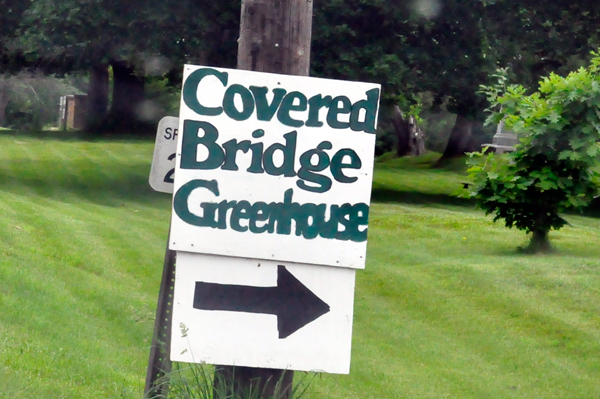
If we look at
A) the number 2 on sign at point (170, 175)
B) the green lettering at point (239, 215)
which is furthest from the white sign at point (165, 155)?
the green lettering at point (239, 215)

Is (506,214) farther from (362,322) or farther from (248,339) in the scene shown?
(248,339)

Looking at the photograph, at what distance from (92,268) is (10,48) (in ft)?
51.3

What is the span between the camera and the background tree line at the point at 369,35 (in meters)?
18.5

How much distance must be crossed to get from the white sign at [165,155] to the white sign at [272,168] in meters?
0.74

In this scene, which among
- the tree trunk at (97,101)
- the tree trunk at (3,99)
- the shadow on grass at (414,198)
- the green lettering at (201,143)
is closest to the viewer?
the green lettering at (201,143)

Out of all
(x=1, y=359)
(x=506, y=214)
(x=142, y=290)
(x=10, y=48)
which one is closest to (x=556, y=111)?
(x=506, y=214)

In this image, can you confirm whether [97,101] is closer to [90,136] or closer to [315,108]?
[90,136]

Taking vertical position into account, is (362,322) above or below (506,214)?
below

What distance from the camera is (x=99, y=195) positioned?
63.8ft

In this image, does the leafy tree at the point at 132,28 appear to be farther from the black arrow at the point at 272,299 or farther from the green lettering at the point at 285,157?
the black arrow at the point at 272,299

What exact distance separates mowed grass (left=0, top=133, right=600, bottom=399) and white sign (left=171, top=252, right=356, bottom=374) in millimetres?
1910

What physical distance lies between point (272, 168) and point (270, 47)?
61cm

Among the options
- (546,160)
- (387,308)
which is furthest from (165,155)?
(546,160)

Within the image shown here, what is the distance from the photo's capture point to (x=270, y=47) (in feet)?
12.6
